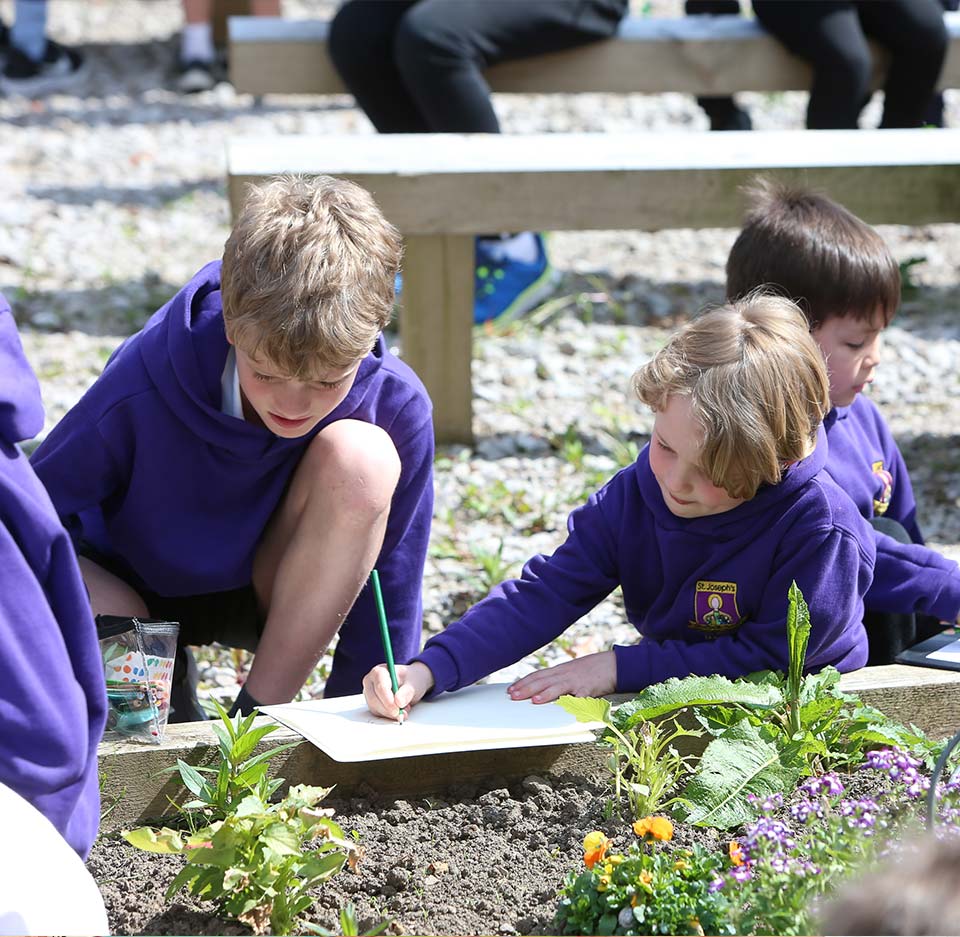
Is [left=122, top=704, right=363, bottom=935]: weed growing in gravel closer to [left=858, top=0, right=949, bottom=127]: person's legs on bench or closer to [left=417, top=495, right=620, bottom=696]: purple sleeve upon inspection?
[left=417, top=495, right=620, bottom=696]: purple sleeve

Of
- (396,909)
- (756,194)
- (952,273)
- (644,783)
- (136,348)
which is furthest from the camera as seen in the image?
(952,273)

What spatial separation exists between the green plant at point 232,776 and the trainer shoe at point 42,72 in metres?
6.44

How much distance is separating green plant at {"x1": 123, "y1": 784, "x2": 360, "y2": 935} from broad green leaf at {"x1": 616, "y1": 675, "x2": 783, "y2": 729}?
0.47m

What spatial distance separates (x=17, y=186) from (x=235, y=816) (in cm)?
495

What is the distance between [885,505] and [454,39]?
2634mm

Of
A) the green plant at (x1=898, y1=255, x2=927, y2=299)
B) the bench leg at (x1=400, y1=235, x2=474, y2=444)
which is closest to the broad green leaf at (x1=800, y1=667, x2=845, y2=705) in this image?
the bench leg at (x1=400, y1=235, x2=474, y2=444)

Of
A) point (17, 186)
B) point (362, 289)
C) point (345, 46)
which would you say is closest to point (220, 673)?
point (362, 289)

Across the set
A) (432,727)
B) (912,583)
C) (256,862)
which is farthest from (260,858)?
(912,583)

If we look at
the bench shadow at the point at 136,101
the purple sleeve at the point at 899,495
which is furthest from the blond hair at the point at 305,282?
the bench shadow at the point at 136,101

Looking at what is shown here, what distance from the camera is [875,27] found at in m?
4.75

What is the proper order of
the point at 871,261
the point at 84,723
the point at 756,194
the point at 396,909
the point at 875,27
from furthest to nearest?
the point at 875,27
the point at 756,194
the point at 871,261
the point at 396,909
the point at 84,723

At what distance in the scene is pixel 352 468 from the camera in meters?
2.20

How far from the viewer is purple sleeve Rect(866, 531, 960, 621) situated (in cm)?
236

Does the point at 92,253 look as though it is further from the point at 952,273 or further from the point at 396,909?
the point at 396,909
